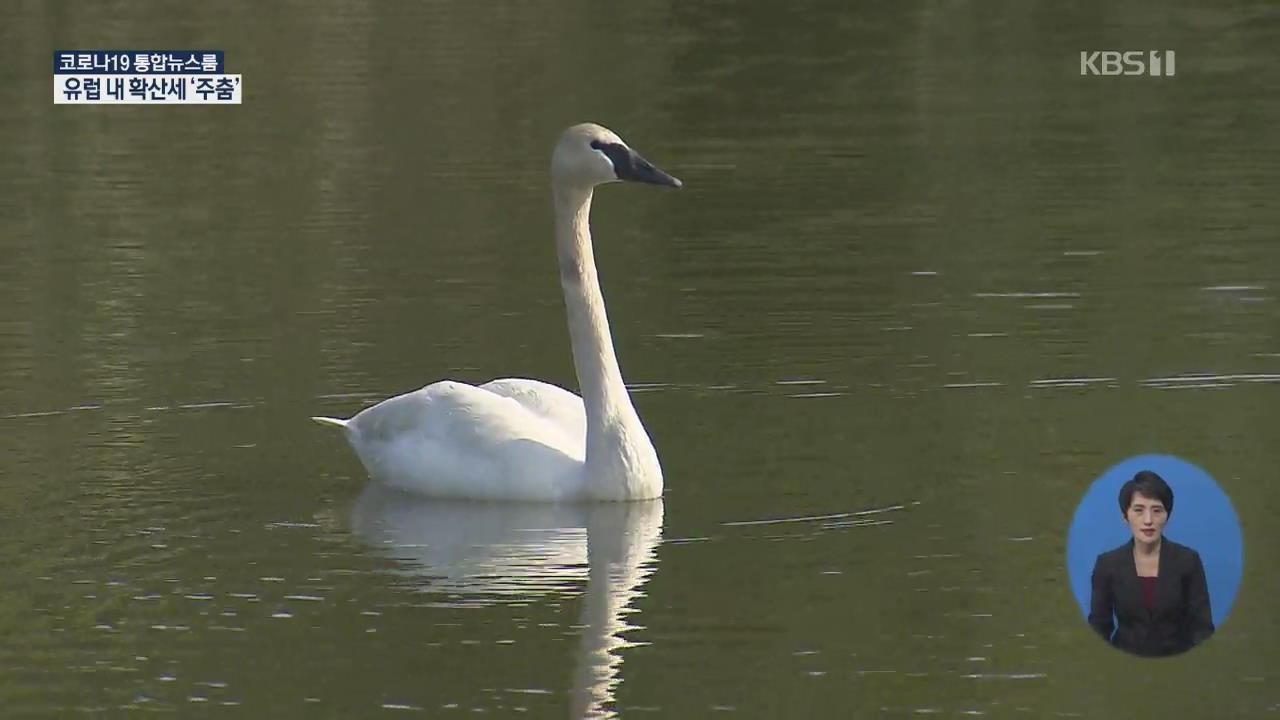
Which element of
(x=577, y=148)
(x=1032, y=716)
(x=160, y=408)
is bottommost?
(x=1032, y=716)

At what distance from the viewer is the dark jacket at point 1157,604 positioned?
8992 millimetres

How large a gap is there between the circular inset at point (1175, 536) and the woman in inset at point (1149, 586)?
0.02 metres

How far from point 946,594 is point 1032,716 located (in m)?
1.60

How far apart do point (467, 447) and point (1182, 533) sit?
4482mm

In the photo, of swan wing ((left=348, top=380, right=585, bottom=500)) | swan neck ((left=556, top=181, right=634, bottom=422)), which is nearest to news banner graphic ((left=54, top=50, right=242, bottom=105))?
swan wing ((left=348, top=380, right=585, bottom=500))

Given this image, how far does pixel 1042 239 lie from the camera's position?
62.9 ft

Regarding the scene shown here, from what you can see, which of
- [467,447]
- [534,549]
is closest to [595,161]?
[467,447]

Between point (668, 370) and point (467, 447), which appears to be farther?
point (668, 370)

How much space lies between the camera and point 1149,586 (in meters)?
9.03

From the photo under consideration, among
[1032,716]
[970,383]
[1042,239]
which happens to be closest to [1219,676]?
[1032,716]

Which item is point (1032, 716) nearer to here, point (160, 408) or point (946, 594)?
point (946, 594)

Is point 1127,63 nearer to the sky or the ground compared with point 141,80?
nearer to the ground

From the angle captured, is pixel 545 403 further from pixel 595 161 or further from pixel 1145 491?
pixel 1145 491

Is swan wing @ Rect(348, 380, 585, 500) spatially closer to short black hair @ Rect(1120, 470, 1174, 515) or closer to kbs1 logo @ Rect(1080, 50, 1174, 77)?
short black hair @ Rect(1120, 470, 1174, 515)
